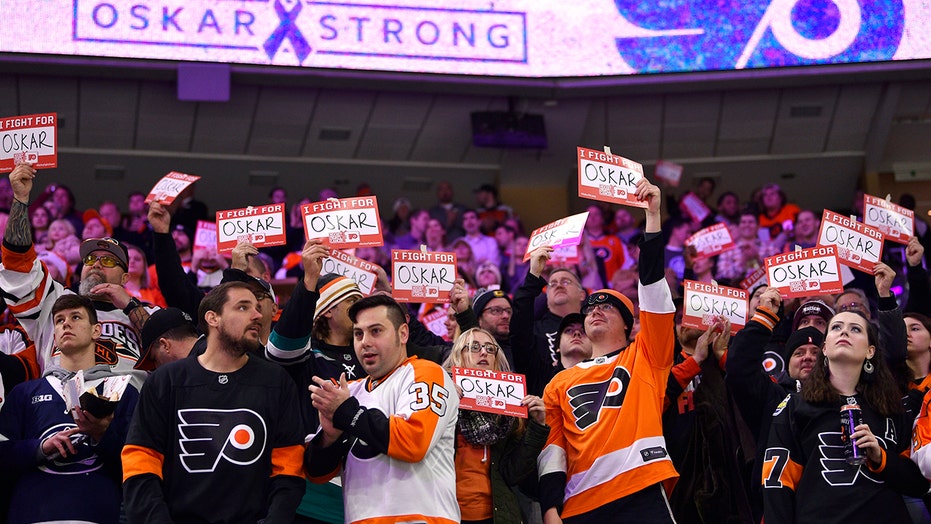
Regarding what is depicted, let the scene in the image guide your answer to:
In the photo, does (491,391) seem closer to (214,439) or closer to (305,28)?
(214,439)

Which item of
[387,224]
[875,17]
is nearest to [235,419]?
[387,224]

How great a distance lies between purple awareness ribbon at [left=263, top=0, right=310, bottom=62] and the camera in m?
12.7

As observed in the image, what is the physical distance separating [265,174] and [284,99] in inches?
54.3

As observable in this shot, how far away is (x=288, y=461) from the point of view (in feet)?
14.8

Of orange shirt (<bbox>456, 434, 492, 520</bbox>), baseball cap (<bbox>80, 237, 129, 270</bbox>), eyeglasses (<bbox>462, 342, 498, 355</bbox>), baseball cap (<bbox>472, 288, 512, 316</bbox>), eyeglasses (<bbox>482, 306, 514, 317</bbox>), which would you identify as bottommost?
orange shirt (<bbox>456, 434, 492, 520</bbox>)

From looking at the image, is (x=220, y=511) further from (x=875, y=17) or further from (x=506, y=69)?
(x=875, y=17)

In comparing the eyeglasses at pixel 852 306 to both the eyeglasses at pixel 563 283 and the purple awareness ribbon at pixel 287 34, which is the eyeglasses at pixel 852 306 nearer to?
the eyeglasses at pixel 563 283

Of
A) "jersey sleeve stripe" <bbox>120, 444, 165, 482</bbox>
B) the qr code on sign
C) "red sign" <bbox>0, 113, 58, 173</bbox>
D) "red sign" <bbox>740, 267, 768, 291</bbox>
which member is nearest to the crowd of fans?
"jersey sleeve stripe" <bbox>120, 444, 165, 482</bbox>

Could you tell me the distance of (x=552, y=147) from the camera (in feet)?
47.4

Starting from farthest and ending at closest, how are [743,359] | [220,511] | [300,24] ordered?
[300,24], [743,359], [220,511]

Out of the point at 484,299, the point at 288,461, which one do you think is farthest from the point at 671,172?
the point at 288,461

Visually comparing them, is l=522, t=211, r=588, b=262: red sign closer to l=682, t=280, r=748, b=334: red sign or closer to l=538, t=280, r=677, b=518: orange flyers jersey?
l=682, t=280, r=748, b=334: red sign

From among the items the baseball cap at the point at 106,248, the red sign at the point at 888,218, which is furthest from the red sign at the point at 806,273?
the baseball cap at the point at 106,248

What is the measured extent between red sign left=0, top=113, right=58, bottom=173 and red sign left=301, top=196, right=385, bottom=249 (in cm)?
155
